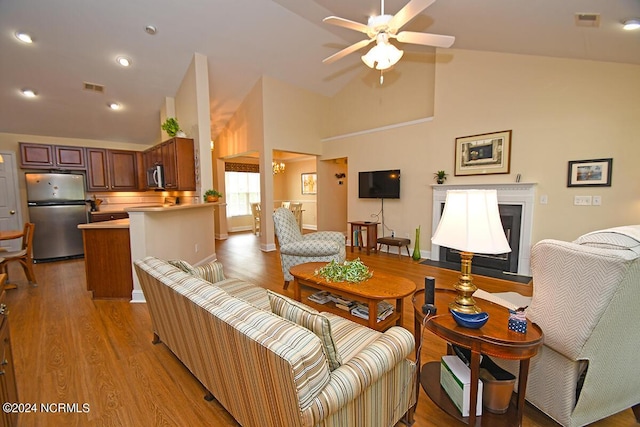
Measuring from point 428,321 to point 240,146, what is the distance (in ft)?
19.9

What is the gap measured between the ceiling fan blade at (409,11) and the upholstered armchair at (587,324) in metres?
1.97

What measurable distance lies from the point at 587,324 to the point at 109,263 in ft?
13.9

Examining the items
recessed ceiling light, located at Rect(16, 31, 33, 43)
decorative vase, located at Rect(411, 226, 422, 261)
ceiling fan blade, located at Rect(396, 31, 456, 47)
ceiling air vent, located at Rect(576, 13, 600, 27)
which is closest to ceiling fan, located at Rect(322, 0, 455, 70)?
ceiling fan blade, located at Rect(396, 31, 456, 47)

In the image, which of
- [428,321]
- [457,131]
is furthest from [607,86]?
[428,321]

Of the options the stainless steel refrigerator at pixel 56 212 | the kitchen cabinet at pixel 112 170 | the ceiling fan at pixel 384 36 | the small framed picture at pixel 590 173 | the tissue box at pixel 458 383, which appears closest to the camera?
the tissue box at pixel 458 383

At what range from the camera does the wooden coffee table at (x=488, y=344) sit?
1161 mm

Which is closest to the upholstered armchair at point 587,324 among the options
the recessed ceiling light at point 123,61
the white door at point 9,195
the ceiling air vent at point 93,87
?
the recessed ceiling light at point 123,61

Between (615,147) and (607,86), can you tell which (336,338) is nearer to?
(615,147)

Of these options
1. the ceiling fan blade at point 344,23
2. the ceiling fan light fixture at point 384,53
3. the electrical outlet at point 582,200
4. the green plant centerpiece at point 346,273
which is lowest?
the green plant centerpiece at point 346,273

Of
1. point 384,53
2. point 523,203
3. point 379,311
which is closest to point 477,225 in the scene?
point 379,311

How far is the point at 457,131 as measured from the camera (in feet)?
14.8

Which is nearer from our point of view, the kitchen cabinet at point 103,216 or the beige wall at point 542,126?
the beige wall at point 542,126

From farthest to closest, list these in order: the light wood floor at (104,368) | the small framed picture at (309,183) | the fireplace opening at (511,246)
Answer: the small framed picture at (309,183), the fireplace opening at (511,246), the light wood floor at (104,368)

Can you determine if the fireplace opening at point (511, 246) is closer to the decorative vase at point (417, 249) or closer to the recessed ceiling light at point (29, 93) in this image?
the decorative vase at point (417, 249)
